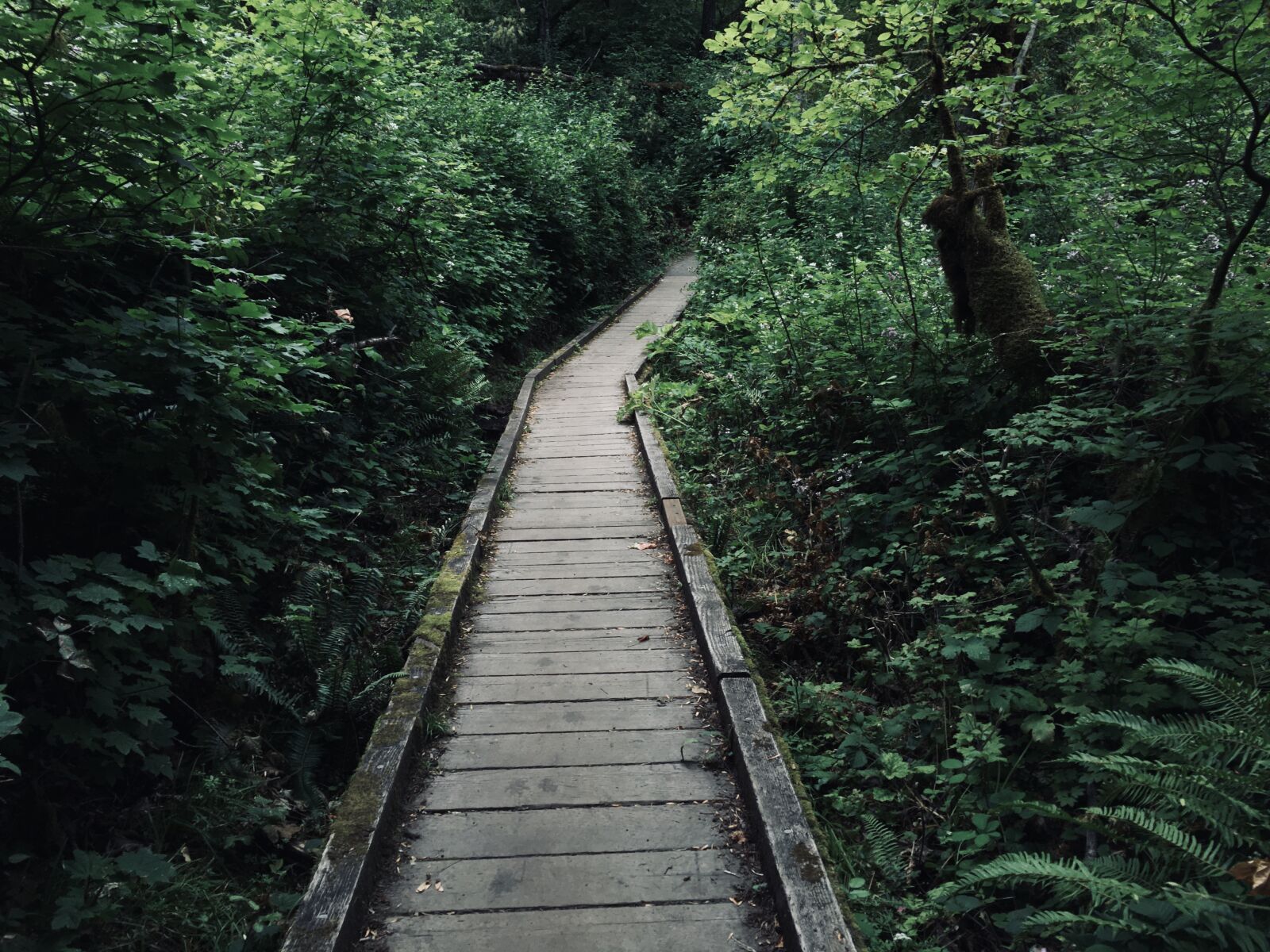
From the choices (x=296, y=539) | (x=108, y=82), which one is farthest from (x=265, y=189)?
(x=108, y=82)

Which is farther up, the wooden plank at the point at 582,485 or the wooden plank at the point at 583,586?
the wooden plank at the point at 582,485

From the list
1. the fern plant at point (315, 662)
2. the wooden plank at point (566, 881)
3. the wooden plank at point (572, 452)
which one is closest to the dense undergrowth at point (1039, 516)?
the wooden plank at point (566, 881)

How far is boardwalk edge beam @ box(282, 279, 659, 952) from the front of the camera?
2598 mm

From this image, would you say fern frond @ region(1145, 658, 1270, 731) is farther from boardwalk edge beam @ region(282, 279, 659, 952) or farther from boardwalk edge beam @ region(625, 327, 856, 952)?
boardwalk edge beam @ region(282, 279, 659, 952)

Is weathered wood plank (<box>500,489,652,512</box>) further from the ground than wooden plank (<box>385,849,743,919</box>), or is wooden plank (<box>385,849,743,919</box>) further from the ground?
Result: weathered wood plank (<box>500,489,652,512</box>)

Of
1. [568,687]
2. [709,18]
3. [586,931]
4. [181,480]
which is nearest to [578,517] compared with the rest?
[568,687]

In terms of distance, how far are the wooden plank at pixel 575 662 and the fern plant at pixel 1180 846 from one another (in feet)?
6.52

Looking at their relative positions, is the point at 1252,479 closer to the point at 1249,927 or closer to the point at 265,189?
the point at 1249,927

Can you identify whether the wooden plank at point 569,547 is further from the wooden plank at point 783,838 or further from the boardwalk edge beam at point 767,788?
the wooden plank at point 783,838

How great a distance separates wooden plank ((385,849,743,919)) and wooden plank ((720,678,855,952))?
0.24 m

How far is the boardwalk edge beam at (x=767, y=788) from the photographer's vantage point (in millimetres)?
2588

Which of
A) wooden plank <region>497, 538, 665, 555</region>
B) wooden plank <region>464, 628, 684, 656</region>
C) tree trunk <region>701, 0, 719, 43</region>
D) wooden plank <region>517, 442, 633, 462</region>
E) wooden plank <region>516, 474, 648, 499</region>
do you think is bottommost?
wooden plank <region>464, 628, 684, 656</region>

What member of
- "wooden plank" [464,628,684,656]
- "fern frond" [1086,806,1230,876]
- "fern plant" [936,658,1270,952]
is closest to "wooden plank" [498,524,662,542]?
"wooden plank" [464,628,684,656]

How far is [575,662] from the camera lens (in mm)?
4539
